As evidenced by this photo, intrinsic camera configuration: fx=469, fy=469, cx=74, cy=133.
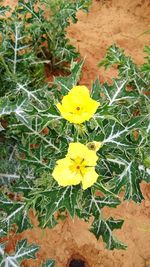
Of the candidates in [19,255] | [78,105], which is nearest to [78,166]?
[78,105]

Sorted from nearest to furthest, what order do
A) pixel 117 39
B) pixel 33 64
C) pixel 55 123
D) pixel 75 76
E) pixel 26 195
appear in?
pixel 75 76 → pixel 55 123 → pixel 26 195 → pixel 33 64 → pixel 117 39

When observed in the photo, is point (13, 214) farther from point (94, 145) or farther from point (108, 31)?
point (108, 31)

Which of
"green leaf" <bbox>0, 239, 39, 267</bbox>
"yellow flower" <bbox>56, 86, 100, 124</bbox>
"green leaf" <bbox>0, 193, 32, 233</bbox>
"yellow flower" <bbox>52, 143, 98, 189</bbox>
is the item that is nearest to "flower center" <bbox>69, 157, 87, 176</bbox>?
"yellow flower" <bbox>52, 143, 98, 189</bbox>

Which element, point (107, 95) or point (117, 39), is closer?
point (107, 95)

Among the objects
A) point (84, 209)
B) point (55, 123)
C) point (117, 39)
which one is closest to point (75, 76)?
point (55, 123)

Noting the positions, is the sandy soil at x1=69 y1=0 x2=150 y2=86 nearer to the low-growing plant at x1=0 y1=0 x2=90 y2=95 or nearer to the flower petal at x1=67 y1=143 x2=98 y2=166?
the low-growing plant at x1=0 y1=0 x2=90 y2=95

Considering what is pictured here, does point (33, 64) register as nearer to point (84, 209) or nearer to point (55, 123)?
point (55, 123)

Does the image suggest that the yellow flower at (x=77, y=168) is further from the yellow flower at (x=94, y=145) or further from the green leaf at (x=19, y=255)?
the green leaf at (x=19, y=255)

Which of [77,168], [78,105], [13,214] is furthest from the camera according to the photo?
[13,214]
